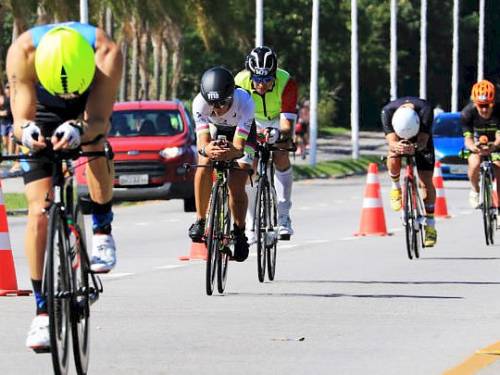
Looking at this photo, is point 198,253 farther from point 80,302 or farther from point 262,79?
point 80,302

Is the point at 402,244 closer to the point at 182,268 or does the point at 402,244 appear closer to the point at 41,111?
the point at 182,268

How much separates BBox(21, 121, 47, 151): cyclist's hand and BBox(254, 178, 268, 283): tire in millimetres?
6262

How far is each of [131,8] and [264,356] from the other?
3843cm

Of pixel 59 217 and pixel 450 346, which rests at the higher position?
pixel 59 217

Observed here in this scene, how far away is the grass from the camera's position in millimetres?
45438

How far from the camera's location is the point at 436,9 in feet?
311

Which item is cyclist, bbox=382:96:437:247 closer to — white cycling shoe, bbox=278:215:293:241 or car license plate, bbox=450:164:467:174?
white cycling shoe, bbox=278:215:293:241

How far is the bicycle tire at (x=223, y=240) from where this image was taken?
13.8 meters

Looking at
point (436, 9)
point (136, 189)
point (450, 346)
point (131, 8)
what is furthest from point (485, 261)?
point (436, 9)

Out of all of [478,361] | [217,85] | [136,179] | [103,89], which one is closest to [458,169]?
[136,179]

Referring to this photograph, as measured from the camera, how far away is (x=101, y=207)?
32.0 ft

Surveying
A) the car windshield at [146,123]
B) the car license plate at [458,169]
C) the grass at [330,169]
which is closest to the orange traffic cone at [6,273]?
the car windshield at [146,123]

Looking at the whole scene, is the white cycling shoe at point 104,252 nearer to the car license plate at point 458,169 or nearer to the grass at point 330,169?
the car license plate at point 458,169

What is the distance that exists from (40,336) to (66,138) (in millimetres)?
943
